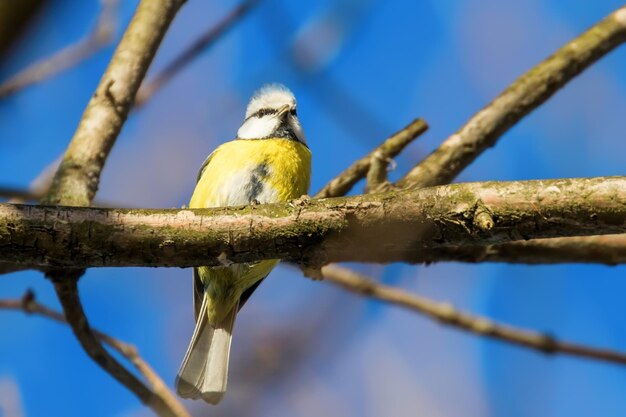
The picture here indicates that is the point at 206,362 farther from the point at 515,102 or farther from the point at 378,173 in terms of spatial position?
the point at 515,102

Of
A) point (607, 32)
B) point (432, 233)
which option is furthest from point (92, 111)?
point (607, 32)

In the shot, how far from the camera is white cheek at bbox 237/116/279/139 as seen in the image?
13.3 ft

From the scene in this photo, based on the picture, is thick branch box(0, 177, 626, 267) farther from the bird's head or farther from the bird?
the bird's head

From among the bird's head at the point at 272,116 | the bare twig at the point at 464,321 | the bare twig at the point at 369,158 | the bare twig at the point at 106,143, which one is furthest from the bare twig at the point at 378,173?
the bare twig at the point at 106,143

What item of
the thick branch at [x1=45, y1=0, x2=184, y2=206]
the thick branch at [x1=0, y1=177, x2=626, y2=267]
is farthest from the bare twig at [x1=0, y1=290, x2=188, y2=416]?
the thick branch at [x1=0, y1=177, x2=626, y2=267]

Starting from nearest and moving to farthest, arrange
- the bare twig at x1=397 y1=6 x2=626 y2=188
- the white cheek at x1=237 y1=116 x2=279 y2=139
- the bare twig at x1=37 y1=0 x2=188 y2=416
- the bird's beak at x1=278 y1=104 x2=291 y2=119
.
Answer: the bare twig at x1=37 y1=0 x2=188 y2=416 → the bare twig at x1=397 y1=6 x2=626 y2=188 → the white cheek at x1=237 y1=116 x2=279 y2=139 → the bird's beak at x1=278 y1=104 x2=291 y2=119

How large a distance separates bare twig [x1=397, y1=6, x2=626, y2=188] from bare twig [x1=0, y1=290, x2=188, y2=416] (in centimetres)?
142

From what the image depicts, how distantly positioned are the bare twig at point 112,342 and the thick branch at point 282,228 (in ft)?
3.25

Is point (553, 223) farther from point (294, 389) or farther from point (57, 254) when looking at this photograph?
point (57, 254)

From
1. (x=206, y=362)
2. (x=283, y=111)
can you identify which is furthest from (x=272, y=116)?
(x=206, y=362)

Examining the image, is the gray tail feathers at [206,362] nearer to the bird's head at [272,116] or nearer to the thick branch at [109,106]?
the thick branch at [109,106]

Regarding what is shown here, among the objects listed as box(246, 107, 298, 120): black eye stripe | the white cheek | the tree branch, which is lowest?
the tree branch

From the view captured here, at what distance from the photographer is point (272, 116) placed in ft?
13.9

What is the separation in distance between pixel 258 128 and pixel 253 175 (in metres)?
0.64
